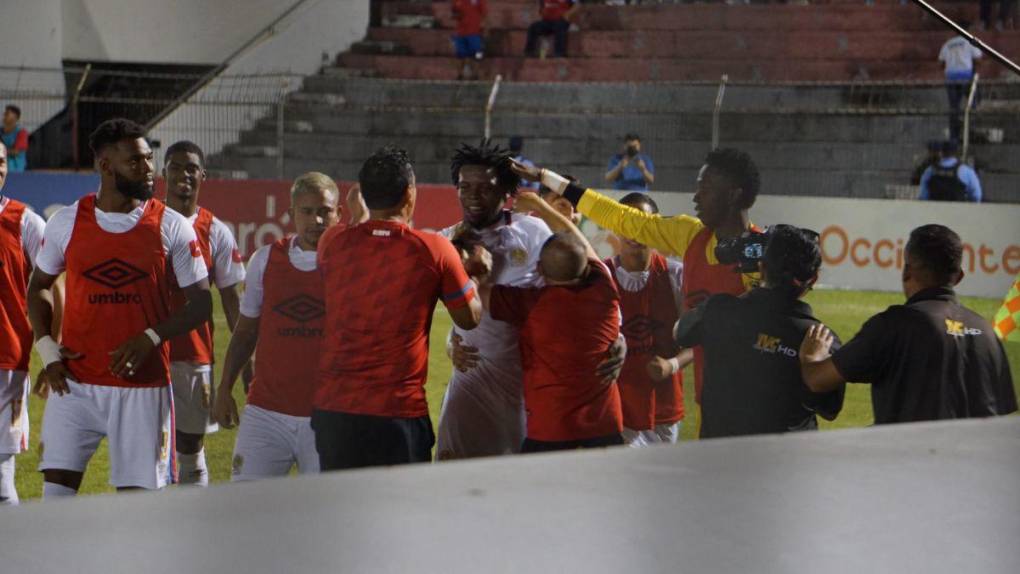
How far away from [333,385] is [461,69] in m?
19.3

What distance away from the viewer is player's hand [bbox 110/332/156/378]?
15.4 feet


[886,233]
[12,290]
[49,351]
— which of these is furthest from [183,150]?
[886,233]

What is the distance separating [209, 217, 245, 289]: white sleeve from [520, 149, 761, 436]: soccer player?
56.4 inches

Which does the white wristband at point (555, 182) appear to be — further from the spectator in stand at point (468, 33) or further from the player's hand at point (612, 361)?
the spectator in stand at point (468, 33)

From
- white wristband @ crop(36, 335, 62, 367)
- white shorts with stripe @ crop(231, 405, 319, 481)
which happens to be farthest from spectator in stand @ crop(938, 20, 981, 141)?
white wristband @ crop(36, 335, 62, 367)

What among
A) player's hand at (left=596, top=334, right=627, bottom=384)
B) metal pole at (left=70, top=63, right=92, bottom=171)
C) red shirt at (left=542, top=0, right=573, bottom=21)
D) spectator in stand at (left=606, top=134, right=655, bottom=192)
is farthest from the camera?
red shirt at (left=542, top=0, right=573, bottom=21)

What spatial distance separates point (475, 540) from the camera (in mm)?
1703

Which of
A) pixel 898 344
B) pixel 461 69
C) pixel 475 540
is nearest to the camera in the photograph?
pixel 475 540

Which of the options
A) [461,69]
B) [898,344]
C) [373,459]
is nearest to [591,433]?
[373,459]

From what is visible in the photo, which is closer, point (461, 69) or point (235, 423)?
point (235, 423)

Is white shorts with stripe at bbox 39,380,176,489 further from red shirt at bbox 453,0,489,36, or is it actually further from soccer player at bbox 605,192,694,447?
red shirt at bbox 453,0,489,36

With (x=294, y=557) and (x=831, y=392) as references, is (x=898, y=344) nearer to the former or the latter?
(x=831, y=392)

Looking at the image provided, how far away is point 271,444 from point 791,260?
6.71ft

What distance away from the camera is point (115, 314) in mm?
4785
